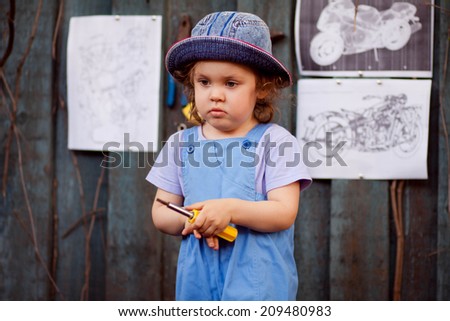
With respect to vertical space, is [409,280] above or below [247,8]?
below

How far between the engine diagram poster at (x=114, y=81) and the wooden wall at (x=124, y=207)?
0.18 feet

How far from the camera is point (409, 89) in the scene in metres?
3.10

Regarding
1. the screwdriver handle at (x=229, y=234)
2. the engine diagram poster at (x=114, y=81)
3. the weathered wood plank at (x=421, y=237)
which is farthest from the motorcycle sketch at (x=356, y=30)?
the screwdriver handle at (x=229, y=234)

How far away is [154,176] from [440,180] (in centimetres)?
135

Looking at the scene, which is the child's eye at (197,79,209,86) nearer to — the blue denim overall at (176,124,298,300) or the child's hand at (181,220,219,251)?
the blue denim overall at (176,124,298,300)

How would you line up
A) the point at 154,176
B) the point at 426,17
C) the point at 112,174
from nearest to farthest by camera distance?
the point at 154,176
the point at 426,17
the point at 112,174

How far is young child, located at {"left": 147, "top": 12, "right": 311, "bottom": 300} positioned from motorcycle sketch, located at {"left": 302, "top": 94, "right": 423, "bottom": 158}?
2.94ft

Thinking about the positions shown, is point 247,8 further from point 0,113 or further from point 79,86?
point 0,113

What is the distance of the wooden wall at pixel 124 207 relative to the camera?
3133 millimetres

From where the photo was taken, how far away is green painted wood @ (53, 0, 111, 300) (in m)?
3.41

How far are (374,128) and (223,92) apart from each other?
1183 millimetres

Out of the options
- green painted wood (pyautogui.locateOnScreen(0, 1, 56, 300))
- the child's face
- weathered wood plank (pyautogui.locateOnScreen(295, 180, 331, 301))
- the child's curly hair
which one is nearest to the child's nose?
the child's face

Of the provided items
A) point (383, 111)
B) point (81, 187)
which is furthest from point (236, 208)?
point (81, 187)

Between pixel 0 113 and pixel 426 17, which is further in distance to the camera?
pixel 0 113
